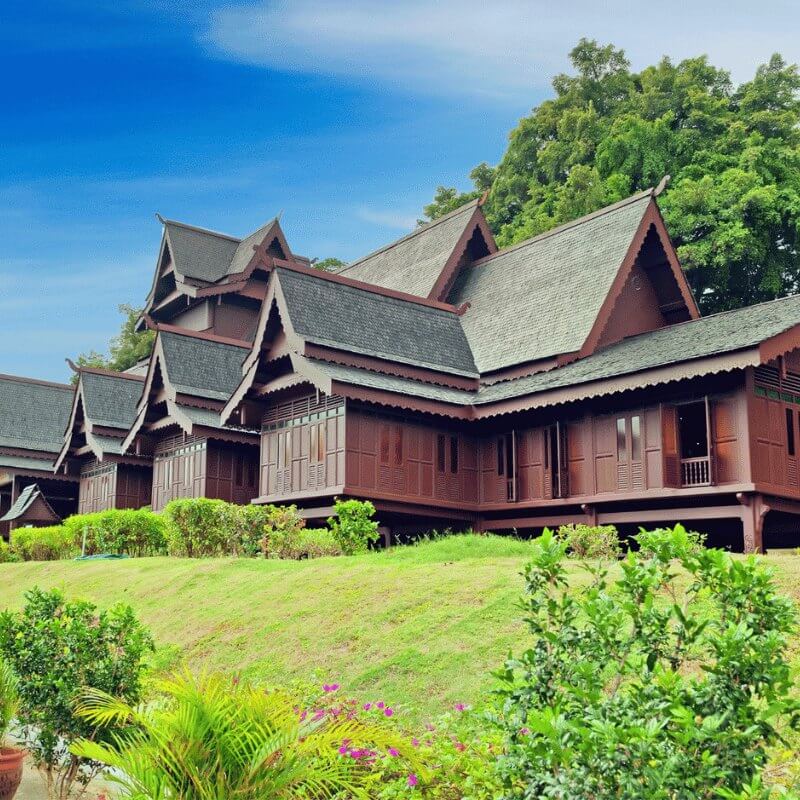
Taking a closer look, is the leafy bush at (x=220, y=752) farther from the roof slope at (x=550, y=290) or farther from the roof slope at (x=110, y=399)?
the roof slope at (x=110, y=399)

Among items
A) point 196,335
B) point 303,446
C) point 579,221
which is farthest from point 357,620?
point 196,335

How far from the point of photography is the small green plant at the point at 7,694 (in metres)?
8.95

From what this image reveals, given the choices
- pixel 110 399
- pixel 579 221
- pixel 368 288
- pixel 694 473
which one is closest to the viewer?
pixel 694 473

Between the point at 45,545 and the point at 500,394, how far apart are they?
43.7ft

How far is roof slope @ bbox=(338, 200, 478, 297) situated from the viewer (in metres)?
30.8

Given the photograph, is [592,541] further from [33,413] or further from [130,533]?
[33,413]

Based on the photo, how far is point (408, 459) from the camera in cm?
2325

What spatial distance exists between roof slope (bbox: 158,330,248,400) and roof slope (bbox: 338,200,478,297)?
508cm

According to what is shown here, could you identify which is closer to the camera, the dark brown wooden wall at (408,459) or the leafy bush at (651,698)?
the leafy bush at (651,698)

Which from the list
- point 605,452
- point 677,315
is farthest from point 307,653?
point 677,315

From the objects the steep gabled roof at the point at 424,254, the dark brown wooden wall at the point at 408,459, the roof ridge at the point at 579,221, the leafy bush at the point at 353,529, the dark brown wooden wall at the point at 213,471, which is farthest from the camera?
the steep gabled roof at the point at 424,254

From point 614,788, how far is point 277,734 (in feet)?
7.68

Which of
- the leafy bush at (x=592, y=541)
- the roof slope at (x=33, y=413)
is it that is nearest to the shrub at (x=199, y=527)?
the leafy bush at (x=592, y=541)

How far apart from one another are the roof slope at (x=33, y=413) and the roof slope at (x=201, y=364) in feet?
44.0
